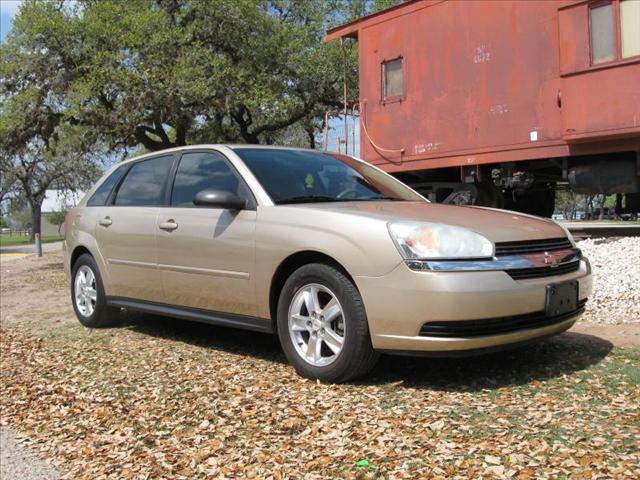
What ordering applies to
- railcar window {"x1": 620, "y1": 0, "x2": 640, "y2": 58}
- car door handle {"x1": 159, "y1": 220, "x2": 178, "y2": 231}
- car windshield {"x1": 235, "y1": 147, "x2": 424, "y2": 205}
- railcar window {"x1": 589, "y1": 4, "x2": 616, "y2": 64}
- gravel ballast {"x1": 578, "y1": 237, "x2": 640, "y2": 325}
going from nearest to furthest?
car windshield {"x1": 235, "y1": 147, "x2": 424, "y2": 205} → car door handle {"x1": 159, "y1": 220, "x2": 178, "y2": 231} → gravel ballast {"x1": 578, "y1": 237, "x2": 640, "y2": 325} → railcar window {"x1": 620, "y1": 0, "x2": 640, "y2": 58} → railcar window {"x1": 589, "y1": 4, "x2": 616, "y2": 64}

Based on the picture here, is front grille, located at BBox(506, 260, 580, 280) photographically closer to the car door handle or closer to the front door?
the front door

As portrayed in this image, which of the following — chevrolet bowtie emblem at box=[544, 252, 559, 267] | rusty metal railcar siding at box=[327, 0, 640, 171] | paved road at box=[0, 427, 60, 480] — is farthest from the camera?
rusty metal railcar siding at box=[327, 0, 640, 171]

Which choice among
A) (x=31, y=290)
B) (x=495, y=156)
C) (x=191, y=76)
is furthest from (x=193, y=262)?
(x=191, y=76)

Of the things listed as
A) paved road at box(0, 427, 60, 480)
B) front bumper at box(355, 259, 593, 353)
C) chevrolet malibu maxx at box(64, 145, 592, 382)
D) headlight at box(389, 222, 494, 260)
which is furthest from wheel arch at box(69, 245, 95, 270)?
headlight at box(389, 222, 494, 260)

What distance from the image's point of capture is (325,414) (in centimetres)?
349

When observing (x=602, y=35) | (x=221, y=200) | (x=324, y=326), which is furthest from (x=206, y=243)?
(x=602, y=35)

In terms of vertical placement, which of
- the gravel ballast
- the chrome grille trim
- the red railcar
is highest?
the red railcar

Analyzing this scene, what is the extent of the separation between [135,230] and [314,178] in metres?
1.72

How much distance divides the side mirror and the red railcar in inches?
216

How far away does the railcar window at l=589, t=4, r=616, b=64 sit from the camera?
7965 millimetres

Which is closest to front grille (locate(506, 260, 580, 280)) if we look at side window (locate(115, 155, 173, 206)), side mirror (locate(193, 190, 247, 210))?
side mirror (locate(193, 190, 247, 210))

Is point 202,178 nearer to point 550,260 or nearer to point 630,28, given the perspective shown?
point 550,260

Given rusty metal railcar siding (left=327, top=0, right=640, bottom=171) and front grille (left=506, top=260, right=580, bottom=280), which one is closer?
front grille (left=506, top=260, right=580, bottom=280)

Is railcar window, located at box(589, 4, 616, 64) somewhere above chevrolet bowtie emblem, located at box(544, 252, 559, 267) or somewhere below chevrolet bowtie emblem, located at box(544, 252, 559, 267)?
above
